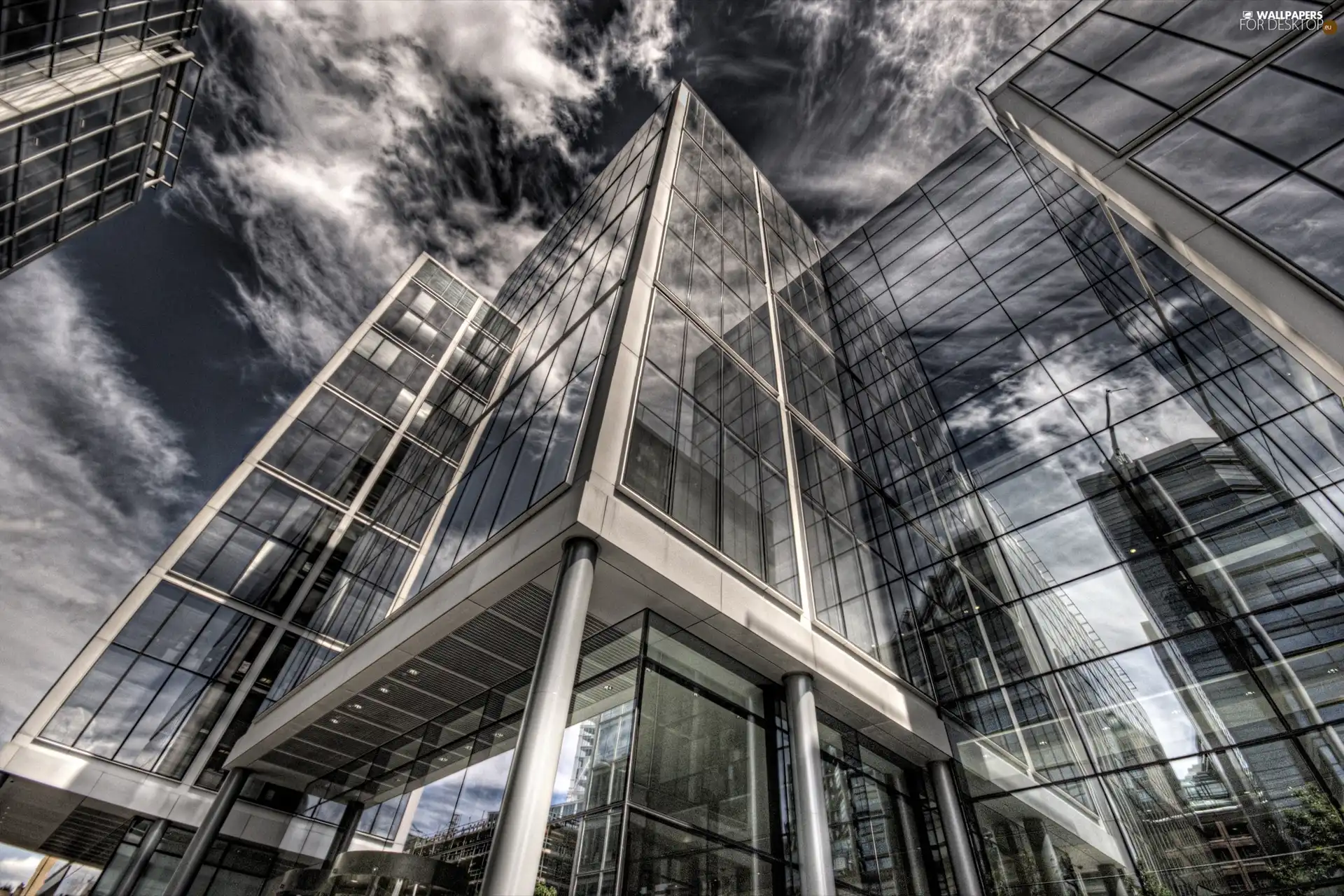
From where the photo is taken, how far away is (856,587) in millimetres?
16734

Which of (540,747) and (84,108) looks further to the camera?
(84,108)

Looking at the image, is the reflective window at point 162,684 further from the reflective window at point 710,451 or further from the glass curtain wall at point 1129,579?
the glass curtain wall at point 1129,579

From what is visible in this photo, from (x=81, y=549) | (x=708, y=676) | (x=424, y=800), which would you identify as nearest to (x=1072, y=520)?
(x=708, y=676)

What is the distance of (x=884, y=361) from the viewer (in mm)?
26250

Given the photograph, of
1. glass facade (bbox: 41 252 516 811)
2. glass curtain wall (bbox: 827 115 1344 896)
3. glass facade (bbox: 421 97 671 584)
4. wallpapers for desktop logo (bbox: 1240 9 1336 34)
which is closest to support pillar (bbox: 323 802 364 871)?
glass facade (bbox: 41 252 516 811)

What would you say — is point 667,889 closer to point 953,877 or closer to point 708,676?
point 708,676

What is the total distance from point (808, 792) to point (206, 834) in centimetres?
2100

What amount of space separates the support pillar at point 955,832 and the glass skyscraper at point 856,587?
10 cm

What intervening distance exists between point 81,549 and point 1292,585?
6366 centimetres

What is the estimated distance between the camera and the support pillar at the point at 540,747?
7.03m

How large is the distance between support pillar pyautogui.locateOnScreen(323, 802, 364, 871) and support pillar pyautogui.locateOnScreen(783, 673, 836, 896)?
16.7 m

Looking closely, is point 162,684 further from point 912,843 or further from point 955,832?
point 955,832

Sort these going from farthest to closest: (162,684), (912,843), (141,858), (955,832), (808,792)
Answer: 1. (162,684)
2. (141,858)
3. (955,832)
4. (912,843)
5. (808,792)

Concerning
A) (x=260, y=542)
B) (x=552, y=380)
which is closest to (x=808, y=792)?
(x=552, y=380)
